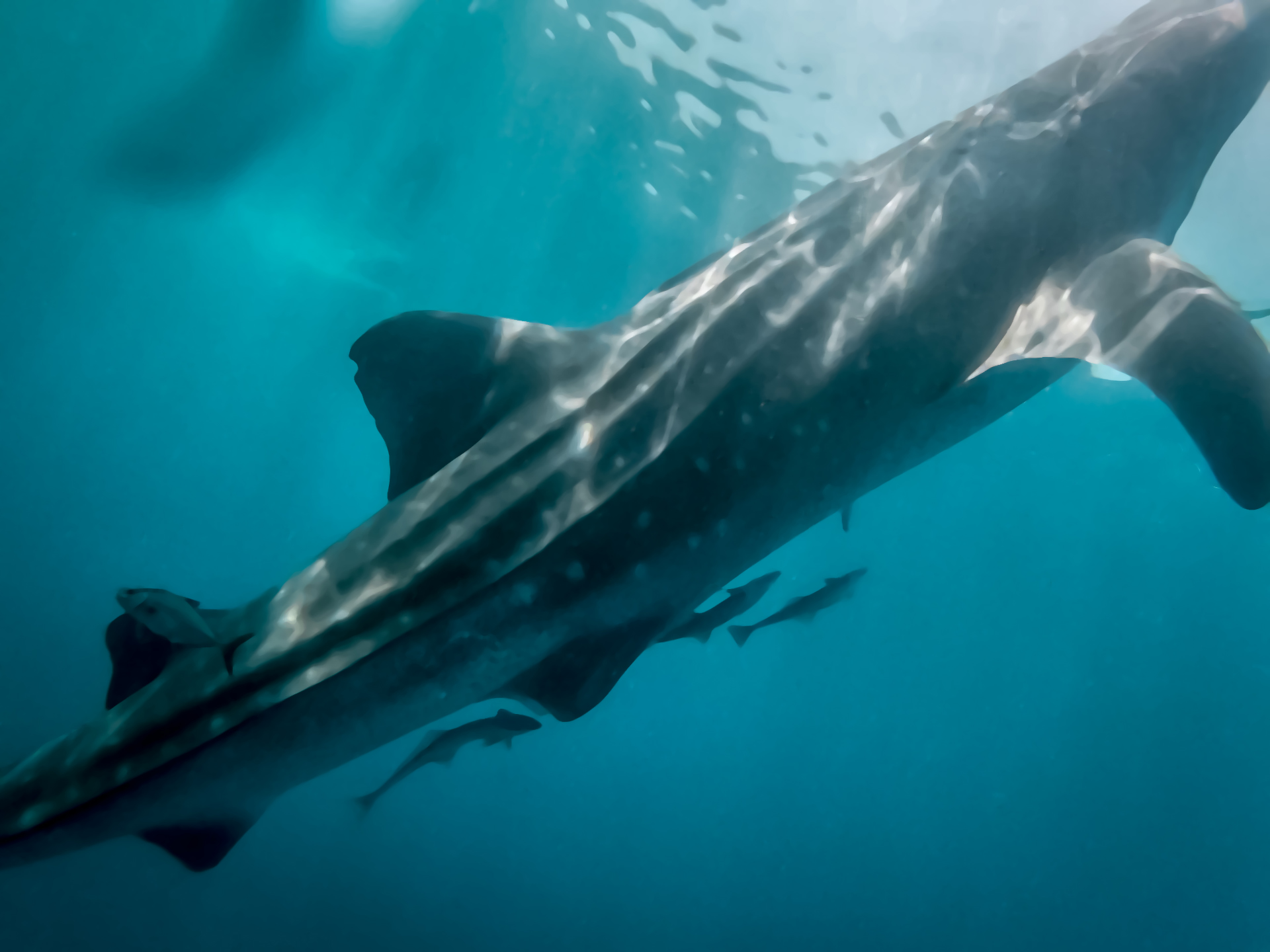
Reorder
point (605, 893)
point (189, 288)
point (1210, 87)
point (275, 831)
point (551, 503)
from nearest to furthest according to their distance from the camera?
point (551, 503) → point (1210, 87) → point (189, 288) → point (275, 831) → point (605, 893)

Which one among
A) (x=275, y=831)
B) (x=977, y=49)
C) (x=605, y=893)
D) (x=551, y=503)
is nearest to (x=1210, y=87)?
(x=551, y=503)

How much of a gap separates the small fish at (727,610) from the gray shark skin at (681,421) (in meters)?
2.26

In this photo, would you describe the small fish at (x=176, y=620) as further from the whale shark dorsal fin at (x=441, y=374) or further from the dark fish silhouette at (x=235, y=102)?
the dark fish silhouette at (x=235, y=102)

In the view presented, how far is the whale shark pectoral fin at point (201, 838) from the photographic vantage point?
3232 millimetres

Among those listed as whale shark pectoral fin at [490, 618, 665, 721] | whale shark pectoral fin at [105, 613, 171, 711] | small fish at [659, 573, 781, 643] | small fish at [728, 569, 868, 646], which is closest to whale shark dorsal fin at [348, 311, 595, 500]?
whale shark pectoral fin at [490, 618, 665, 721]

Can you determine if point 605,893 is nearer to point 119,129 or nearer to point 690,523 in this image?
point 119,129

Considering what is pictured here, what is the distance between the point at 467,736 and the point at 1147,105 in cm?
737

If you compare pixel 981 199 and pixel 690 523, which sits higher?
pixel 981 199

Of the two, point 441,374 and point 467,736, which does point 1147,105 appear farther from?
point 467,736

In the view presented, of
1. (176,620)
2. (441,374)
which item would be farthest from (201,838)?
(441,374)

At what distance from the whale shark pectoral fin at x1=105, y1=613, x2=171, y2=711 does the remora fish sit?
3.84m

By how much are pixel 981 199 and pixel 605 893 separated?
53.4 meters

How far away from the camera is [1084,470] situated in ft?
102

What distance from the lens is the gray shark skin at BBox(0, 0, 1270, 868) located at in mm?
2920
